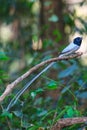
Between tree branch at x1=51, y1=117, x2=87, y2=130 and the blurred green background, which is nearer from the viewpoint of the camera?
tree branch at x1=51, y1=117, x2=87, y2=130

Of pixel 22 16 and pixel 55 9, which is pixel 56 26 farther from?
pixel 22 16

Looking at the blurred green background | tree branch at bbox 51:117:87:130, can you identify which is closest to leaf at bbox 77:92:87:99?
the blurred green background

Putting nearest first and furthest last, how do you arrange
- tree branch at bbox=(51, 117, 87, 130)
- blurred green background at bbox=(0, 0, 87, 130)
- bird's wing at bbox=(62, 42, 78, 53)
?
tree branch at bbox=(51, 117, 87, 130)
bird's wing at bbox=(62, 42, 78, 53)
blurred green background at bbox=(0, 0, 87, 130)

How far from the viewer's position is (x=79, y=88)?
4117 millimetres

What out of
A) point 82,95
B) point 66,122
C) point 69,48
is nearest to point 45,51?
point 82,95

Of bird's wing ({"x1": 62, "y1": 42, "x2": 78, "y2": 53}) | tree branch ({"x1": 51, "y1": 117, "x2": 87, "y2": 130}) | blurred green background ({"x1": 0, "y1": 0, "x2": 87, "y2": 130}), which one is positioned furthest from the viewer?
blurred green background ({"x1": 0, "y1": 0, "x2": 87, "y2": 130})

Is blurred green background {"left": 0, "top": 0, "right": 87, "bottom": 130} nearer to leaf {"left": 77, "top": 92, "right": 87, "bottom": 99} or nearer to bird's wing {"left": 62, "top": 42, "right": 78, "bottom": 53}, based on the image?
leaf {"left": 77, "top": 92, "right": 87, "bottom": 99}

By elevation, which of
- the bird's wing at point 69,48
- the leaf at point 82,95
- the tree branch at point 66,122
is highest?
the bird's wing at point 69,48

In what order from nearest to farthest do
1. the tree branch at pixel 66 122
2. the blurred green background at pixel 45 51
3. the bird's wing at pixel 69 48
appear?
the tree branch at pixel 66 122 < the bird's wing at pixel 69 48 < the blurred green background at pixel 45 51

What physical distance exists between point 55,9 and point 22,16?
0.86 meters

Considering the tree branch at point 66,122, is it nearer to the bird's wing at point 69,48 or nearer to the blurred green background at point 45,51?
the blurred green background at point 45,51

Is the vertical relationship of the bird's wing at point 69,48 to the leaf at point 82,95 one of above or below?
above

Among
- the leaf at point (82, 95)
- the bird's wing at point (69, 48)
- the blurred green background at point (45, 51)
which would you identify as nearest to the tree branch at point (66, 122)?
the blurred green background at point (45, 51)

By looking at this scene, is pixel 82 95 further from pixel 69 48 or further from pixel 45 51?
pixel 45 51
